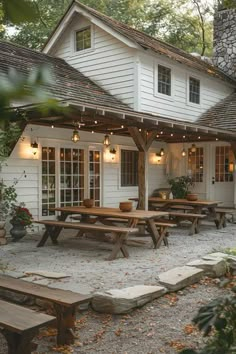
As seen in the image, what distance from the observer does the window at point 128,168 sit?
1188cm

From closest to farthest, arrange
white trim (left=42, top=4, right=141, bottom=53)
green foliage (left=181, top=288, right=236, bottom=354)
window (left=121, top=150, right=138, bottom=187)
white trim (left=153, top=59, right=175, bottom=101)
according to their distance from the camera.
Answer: green foliage (left=181, top=288, right=236, bottom=354), white trim (left=42, top=4, right=141, bottom=53), white trim (left=153, top=59, right=175, bottom=101), window (left=121, top=150, right=138, bottom=187)

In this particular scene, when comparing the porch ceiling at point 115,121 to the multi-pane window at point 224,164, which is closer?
the porch ceiling at point 115,121

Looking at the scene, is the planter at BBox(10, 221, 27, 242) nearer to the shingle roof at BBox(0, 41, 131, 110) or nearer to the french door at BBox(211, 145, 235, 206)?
the shingle roof at BBox(0, 41, 131, 110)

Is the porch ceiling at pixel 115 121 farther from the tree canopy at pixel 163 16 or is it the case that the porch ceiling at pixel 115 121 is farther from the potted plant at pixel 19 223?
the tree canopy at pixel 163 16

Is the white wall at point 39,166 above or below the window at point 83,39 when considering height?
below

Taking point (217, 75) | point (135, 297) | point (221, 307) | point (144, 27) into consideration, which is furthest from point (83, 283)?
point (144, 27)

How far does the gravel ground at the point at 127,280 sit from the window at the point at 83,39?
602 cm

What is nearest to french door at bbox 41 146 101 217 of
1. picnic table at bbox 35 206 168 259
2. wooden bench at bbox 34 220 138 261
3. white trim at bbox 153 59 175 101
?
picnic table at bbox 35 206 168 259

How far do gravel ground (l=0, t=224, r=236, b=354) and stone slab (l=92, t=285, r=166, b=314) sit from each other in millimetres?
73

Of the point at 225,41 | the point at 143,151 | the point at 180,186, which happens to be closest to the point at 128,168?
the point at 180,186

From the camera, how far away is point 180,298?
4578 mm

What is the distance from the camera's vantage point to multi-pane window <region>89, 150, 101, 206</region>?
10.7m

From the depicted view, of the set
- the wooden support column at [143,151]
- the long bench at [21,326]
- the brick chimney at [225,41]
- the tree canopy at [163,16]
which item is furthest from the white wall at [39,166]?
the tree canopy at [163,16]

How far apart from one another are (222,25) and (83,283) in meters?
14.6
